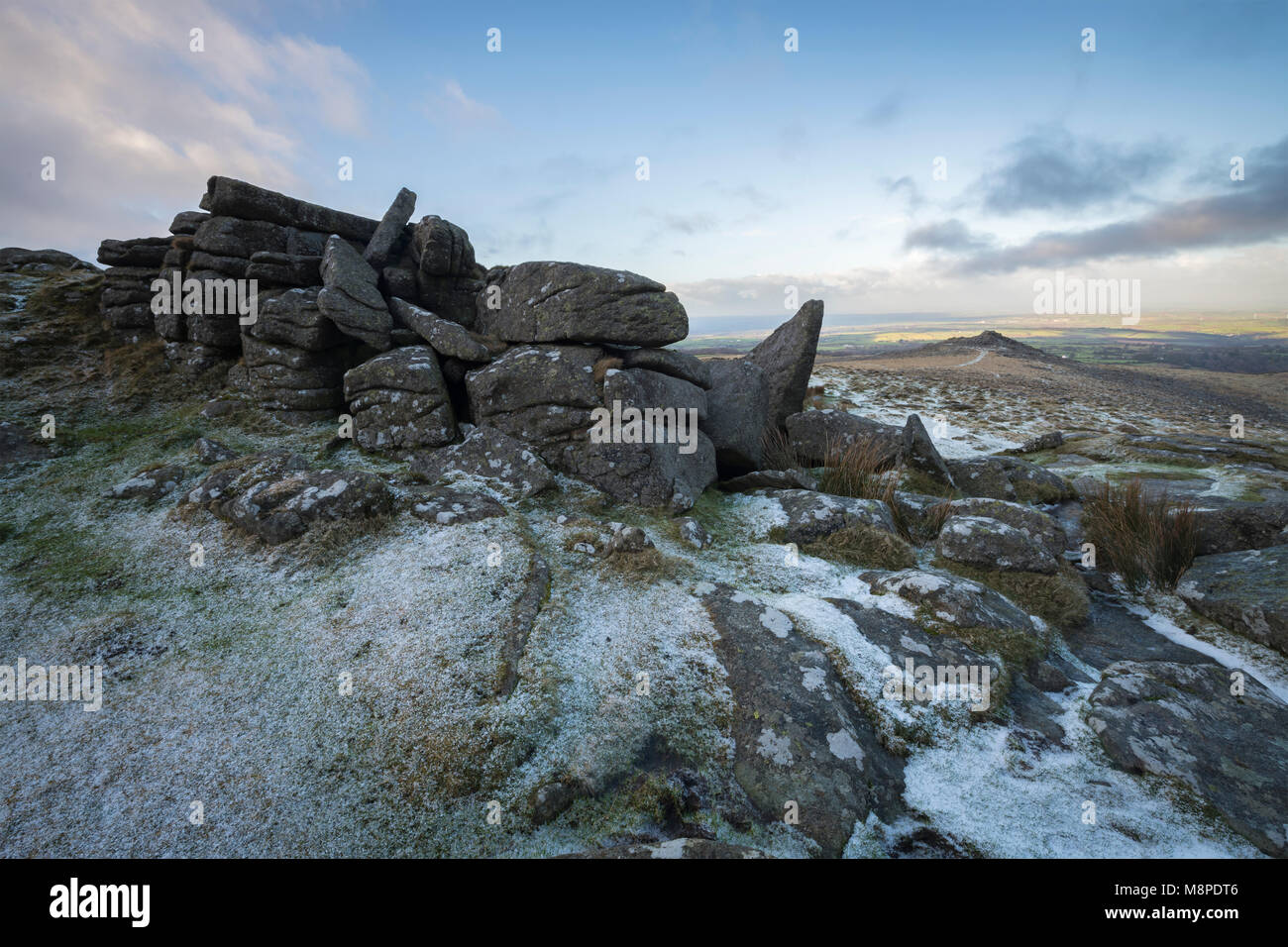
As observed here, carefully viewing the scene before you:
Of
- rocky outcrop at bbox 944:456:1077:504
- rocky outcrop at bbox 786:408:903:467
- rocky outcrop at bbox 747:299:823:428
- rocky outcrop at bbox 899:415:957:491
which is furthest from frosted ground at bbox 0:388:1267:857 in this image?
rocky outcrop at bbox 747:299:823:428

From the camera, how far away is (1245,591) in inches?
278

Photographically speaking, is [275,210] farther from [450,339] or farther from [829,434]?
[829,434]

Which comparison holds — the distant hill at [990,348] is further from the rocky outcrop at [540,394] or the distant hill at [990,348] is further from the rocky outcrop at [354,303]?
the rocky outcrop at [354,303]

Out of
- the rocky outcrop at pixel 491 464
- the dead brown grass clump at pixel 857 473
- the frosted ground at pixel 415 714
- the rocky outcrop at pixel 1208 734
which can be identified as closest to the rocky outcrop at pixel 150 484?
the frosted ground at pixel 415 714

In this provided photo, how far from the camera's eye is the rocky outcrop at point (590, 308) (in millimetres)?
11250

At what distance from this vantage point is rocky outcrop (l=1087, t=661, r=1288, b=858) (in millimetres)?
4418

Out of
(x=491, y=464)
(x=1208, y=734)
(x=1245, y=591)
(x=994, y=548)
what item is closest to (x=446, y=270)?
(x=491, y=464)

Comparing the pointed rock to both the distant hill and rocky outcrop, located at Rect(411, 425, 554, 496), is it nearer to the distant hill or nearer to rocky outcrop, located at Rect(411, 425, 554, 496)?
rocky outcrop, located at Rect(411, 425, 554, 496)

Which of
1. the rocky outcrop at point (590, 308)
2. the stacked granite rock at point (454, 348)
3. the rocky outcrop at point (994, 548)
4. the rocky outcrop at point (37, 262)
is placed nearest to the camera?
the rocky outcrop at point (994, 548)

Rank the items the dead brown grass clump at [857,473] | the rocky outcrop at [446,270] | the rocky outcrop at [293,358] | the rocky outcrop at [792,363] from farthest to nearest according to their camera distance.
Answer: the rocky outcrop at [792,363] → the rocky outcrop at [446,270] → the rocky outcrop at [293,358] → the dead brown grass clump at [857,473]

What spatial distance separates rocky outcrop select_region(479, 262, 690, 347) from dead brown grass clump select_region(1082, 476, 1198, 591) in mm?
8715

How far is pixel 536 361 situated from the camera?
10984 millimetres

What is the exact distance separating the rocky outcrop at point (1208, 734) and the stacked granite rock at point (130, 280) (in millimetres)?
21831

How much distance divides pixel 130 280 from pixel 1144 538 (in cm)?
2460
